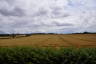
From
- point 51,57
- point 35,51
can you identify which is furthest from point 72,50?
point 35,51

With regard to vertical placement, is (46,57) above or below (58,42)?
below

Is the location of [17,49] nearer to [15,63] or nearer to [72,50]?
[15,63]

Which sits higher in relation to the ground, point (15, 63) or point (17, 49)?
point (17, 49)

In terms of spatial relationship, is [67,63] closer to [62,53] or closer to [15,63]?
[62,53]

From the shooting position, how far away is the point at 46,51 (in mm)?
10352

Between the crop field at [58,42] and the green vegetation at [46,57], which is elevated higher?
the crop field at [58,42]

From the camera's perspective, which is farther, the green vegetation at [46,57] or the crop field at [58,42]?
the crop field at [58,42]

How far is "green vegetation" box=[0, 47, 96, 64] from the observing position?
9.96m

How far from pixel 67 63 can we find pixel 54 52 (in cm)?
84

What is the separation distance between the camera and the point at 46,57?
32.7 ft

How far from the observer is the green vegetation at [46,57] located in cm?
996

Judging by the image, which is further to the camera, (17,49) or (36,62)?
(17,49)

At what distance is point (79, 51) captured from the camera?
10.4m

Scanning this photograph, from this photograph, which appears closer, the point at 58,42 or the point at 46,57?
the point at 46,57
